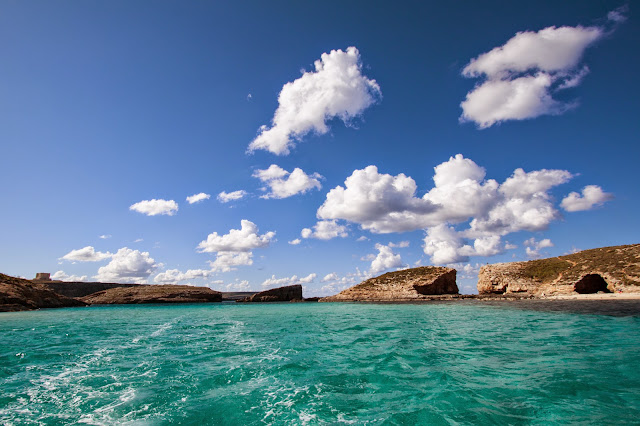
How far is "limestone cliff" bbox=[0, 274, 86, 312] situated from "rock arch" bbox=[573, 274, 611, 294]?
11985 cm

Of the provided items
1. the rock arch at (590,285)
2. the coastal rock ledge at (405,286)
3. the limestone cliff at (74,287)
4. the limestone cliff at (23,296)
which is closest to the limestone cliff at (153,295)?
the limestone cliff at (74,287)

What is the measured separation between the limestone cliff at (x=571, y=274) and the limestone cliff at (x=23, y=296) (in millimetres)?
117249

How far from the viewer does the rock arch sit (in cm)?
6756

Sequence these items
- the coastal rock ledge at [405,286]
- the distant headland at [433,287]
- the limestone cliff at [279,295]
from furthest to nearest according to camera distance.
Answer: the limestone cliff at [279,295], the coastal rock ledge at [405,286], the distant headland at [433,287]

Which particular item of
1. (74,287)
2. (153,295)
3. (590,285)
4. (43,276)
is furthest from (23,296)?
(590,285)

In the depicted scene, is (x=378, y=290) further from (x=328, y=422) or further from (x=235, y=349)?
(x=328, y=422)

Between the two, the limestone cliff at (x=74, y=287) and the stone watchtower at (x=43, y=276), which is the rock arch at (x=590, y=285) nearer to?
the limestone cliff at (x=74, y=287)

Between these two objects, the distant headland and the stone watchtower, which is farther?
the stone watchtower

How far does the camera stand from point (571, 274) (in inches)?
2795

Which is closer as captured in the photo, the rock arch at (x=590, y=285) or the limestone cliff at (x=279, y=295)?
the rock arch at (x=590, y=285)

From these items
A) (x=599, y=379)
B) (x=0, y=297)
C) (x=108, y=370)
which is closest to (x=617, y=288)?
(x=599, y=379)

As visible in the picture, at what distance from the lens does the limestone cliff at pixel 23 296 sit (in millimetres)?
55831

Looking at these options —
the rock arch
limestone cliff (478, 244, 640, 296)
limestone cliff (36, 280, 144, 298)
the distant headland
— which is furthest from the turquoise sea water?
limestone cliff (36, 280, 144, 298)

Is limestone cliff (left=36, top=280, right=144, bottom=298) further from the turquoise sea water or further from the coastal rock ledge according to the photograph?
the turquoise sea water
